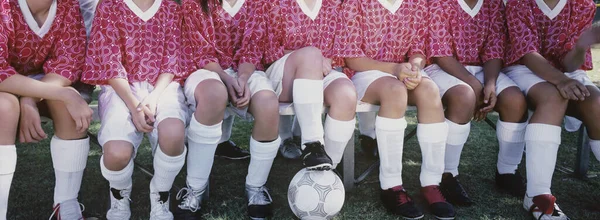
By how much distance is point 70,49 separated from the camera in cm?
257

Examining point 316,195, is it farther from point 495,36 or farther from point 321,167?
point 495,36

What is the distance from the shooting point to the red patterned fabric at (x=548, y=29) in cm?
292

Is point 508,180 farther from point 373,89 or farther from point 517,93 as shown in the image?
point 373,89

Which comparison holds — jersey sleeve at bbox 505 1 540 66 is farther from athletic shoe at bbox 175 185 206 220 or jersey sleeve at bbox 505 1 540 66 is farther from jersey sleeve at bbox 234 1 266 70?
athletic shoe at bbox 175 185 206 220

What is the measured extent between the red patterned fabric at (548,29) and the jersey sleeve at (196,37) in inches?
66.0

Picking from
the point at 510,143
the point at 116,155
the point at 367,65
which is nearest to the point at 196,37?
the point at 116,155

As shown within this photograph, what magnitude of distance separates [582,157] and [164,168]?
7.64ft

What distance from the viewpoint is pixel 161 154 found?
2.33m

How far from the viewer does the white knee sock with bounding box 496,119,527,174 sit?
271 cm

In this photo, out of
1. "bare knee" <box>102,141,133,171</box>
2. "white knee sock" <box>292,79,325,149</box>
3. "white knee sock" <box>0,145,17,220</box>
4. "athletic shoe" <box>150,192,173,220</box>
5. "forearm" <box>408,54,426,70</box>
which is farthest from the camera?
"forearm" <box>408,54,426,70</box>

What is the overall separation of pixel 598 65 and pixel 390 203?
5839 mm

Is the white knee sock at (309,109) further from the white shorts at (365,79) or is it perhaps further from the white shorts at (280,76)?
the white shorts at (365,79)

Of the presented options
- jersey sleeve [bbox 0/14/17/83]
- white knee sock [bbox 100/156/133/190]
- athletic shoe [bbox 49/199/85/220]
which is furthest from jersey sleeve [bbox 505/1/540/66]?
jersey sleeve [bbox 0/14/17/83]

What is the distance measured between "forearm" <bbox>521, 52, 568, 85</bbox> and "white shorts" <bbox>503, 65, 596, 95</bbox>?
0.03 m
